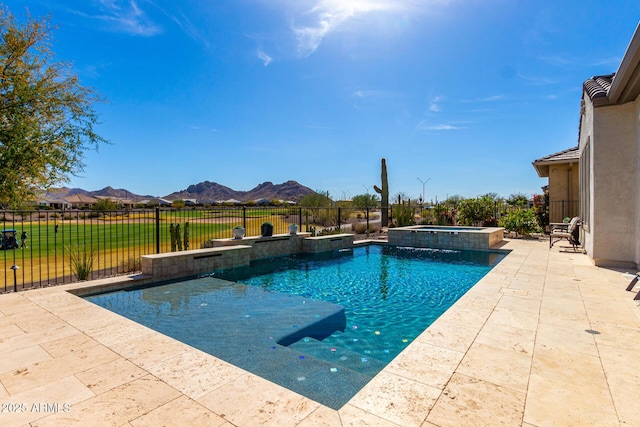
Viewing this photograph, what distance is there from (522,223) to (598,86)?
24.4 feet

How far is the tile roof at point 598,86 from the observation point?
6426 mm

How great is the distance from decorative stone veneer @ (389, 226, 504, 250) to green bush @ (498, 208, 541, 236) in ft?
5.72

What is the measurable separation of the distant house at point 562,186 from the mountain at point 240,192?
7355 cm

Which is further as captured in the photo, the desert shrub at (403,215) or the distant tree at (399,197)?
the distant tree at (399,197)

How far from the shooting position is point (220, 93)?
48.2 ft

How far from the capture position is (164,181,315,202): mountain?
291 feet

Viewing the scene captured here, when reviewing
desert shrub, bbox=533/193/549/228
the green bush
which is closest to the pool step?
the green bush

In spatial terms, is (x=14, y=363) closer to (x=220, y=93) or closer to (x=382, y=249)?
(x=382, y=249)

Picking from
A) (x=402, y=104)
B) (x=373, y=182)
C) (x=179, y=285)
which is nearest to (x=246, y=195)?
(x=373, y=182)

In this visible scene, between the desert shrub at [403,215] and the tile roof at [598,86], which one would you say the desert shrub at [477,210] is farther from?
the tile roof at [598,86]

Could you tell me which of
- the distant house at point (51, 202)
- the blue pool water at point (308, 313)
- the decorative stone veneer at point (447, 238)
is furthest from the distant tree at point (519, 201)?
the distant house at point (51, 202)

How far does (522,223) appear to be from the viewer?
43.3 feet

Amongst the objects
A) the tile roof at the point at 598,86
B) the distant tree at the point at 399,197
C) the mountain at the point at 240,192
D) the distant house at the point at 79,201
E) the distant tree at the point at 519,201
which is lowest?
the distant tree at the point at 519,201

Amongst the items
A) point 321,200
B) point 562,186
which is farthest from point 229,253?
point 562,186
